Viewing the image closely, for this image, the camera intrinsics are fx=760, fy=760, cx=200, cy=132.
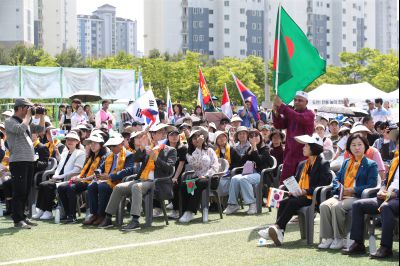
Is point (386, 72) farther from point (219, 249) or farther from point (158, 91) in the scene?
point (219, 249)

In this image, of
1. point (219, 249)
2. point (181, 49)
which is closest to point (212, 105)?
point (219, 249)

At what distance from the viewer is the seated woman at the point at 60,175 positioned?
13211mm

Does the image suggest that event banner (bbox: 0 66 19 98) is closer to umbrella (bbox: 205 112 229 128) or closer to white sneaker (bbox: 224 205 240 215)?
umbrella (bbox: 205 112 229 128)

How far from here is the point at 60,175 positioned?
13352mm

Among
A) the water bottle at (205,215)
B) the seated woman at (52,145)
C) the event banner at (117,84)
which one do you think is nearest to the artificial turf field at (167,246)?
the water bottle at (205,215)

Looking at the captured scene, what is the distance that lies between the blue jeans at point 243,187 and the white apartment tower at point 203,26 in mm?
113301

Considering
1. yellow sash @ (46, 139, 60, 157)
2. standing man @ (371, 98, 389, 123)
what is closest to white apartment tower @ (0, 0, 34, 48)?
standing man @ (371, 98, 389, 123)

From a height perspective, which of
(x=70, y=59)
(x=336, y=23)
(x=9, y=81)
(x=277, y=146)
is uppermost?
(x=336, y=23)

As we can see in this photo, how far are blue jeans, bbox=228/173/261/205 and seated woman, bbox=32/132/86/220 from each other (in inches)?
105

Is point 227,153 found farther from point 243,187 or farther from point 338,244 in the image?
point 338,244

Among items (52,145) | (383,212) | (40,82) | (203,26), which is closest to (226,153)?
(52,145)

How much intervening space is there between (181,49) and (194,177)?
11545cm

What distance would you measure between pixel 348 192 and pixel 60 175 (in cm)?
588

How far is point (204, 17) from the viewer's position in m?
128
